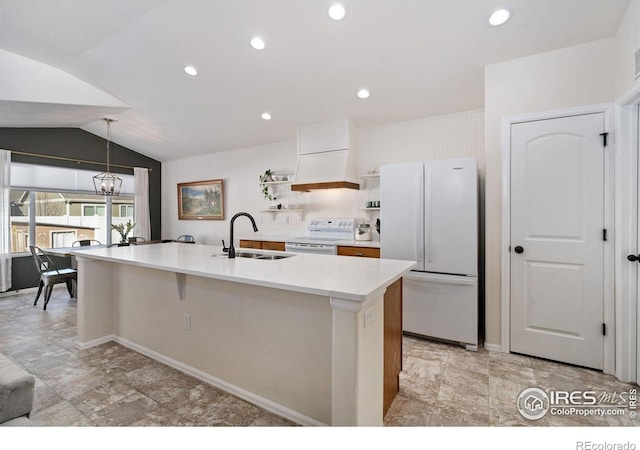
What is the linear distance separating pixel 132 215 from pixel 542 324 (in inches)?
285

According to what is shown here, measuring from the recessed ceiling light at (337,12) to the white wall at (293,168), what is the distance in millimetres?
1837

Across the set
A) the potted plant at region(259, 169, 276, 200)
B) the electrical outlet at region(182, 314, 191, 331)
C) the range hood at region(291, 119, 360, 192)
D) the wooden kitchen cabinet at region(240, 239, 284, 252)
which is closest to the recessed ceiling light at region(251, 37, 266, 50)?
the range hood at region(291, 119, 360, 192)

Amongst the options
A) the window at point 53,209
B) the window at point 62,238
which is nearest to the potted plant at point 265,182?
the window at point 53,209

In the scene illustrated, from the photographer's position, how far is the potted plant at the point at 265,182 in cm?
516

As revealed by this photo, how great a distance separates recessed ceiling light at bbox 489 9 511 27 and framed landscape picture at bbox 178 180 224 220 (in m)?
4.85

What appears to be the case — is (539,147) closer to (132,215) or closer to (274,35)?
(274,35)

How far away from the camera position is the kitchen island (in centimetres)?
150

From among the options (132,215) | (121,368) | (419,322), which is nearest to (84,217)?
(132,215)

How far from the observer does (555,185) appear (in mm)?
2598

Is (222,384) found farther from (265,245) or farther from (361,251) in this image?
(265,245)

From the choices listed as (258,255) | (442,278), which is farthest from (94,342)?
(442,278)

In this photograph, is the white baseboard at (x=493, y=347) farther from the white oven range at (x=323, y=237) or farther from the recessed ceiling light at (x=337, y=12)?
the recessed ceiling light at (x=337, y=12)

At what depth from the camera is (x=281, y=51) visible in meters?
3.11

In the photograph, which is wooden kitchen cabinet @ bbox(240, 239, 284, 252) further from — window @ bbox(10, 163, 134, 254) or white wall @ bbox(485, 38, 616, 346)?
window @ bbox(10, 163, 134, 254)
